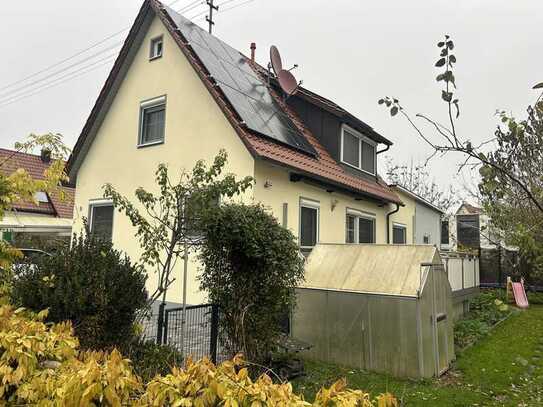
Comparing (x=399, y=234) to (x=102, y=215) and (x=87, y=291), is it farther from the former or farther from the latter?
(x=87, y=291)

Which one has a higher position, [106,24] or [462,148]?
[106,24]

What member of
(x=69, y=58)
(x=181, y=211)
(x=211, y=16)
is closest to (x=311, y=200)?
(x=181, y=211)

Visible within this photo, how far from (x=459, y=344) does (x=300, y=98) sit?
29.9 ft

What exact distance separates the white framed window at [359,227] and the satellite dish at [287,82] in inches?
170

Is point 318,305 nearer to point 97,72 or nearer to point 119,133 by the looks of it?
point 119,133

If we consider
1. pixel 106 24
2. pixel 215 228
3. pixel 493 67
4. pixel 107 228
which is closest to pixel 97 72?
pixel 106 24

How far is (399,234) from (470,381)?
10.8 meters

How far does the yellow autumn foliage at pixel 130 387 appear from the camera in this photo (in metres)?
2.27

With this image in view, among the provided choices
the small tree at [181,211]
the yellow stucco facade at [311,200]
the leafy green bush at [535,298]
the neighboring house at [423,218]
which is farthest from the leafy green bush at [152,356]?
the leafy green bush at [535,298]

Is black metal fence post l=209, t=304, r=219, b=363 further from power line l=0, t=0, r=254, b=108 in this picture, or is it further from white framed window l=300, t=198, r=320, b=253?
power line l=0, t=0, r=254, b=108

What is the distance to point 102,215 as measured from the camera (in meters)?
12.8

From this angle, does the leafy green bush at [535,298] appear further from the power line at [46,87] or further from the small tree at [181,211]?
the power line at [46,87]

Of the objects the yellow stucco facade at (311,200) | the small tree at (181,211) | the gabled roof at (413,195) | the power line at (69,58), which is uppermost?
the power line at (69,58)

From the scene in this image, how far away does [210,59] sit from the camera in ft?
39.1
